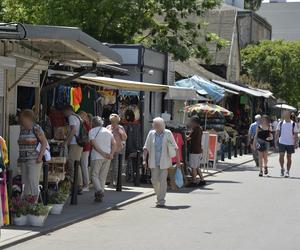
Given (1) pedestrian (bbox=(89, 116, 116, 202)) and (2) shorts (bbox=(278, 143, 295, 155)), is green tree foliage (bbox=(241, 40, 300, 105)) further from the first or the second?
(1) pedestrian (bbox=(89, 116, 116, 202))

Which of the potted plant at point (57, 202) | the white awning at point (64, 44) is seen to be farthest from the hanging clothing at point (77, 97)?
the potted plant at point (57, 202)

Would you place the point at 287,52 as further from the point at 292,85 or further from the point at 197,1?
the point at 197,1

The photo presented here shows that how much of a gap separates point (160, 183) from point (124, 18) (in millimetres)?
13448

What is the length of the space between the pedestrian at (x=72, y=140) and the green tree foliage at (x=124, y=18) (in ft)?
33.9

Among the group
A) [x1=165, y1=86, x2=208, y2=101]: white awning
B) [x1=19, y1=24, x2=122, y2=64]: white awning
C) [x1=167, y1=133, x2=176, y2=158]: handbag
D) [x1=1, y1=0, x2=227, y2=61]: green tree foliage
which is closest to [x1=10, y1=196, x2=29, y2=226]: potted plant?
[x1=19, y1=24, x2=122, y2=64]: white awning

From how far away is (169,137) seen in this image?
1312 cm

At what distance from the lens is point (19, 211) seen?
10.1m

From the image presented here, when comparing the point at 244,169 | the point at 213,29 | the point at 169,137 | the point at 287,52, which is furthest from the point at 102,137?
the point at 287,52

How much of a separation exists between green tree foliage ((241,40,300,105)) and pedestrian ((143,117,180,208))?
3763 centimetres

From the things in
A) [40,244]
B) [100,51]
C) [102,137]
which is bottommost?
[40,244]

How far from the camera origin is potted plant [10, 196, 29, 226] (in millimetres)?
10094

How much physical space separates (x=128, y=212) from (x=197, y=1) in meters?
15.9

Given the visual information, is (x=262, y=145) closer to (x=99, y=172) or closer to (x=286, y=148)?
(x=286, y=148)

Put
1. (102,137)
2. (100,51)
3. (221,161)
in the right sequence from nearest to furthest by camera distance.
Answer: (100,51), (102,137), (221,161)
